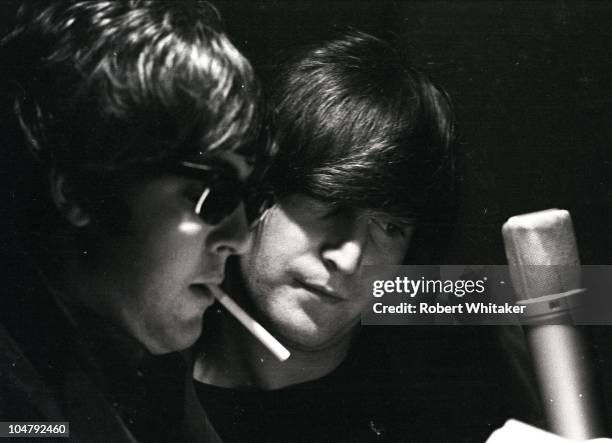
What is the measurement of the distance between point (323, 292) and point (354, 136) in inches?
15.8

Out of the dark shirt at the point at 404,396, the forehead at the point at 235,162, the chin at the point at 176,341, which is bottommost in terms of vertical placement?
the dark shirt at the point at 404,396

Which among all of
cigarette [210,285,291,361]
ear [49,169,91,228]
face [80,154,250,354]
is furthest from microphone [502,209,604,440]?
ear [49,169,91,228]

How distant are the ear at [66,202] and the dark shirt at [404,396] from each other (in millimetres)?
604

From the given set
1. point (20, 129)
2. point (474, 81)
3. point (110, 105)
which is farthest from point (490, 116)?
point (20, 129)

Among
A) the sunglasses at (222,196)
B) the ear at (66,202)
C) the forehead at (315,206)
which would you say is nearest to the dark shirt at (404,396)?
the forehead at (315,206)

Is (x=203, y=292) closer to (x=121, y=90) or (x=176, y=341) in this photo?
(x=176, y=341)

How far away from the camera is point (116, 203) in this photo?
1.86 meters

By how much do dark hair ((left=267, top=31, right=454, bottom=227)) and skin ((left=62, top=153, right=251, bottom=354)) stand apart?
0.50ft

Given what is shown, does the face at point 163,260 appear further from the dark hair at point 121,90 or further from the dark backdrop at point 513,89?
the dark backdrop at point 513,89

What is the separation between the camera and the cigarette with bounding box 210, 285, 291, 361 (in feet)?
6.31

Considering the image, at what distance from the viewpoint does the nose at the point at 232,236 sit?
6.20 feet

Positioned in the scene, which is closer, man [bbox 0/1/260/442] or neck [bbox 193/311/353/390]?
man [bbox 0/1/260/442]

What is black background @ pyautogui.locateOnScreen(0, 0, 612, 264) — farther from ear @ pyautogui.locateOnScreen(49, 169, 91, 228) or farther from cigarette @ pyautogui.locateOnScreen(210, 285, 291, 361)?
ear @ pyautogui.locateOnScreen(49, 169, 91, 228)

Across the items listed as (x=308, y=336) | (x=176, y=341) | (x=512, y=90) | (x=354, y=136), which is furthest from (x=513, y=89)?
(x=176, y=341)
